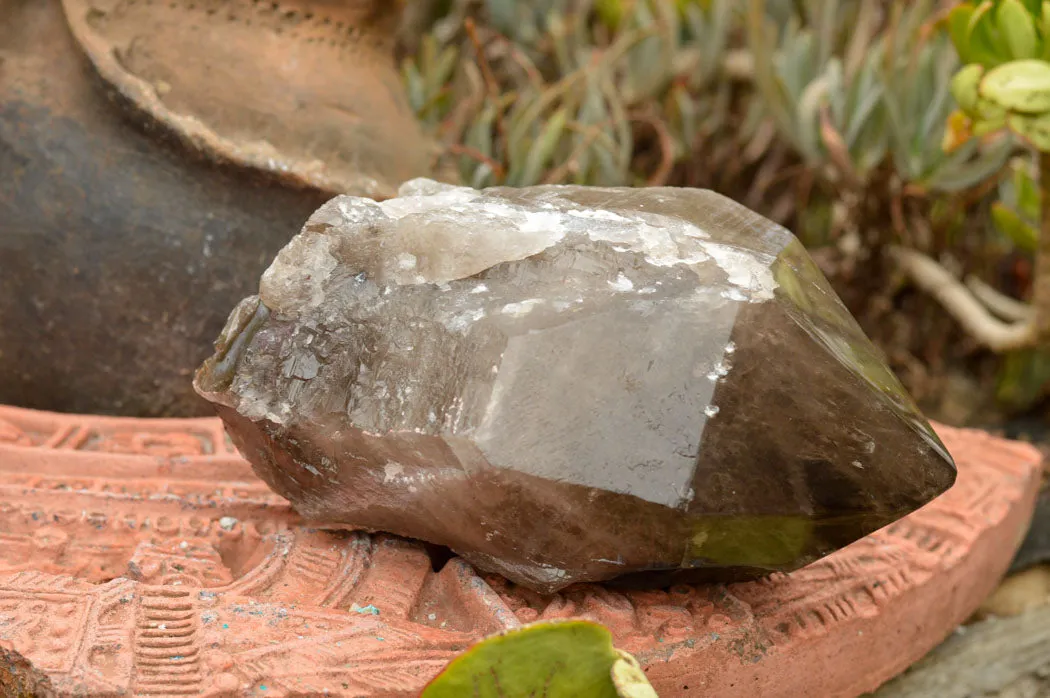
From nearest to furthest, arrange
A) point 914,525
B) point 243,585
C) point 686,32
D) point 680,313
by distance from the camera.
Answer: point 680,313 → point 243,585 → point 914,525 → point 686,32

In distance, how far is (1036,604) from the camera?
1.88m

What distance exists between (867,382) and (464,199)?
56 cm

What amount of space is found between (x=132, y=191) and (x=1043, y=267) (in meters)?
1.80

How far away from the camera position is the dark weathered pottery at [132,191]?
168 centimetres

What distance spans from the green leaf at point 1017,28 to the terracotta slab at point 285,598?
0.85 metres

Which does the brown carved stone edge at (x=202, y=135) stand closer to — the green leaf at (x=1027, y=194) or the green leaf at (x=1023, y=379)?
the green leaf at (x=1027, y=194)

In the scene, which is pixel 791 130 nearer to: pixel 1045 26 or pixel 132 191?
pixel 1045 26

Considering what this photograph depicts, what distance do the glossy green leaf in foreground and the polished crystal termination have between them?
0.59 ft

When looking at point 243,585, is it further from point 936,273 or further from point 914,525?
point 936,273

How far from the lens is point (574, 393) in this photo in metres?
1.10

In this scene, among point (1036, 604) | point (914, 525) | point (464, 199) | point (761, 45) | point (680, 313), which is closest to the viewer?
point (680, 313)

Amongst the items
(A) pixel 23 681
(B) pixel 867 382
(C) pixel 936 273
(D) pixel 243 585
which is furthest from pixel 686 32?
(A) pixel 23 681

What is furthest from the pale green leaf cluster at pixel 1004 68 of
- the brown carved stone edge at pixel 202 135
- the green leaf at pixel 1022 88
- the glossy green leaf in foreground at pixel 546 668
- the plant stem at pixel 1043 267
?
the glossy green leaf in foreground at pixel 546 668

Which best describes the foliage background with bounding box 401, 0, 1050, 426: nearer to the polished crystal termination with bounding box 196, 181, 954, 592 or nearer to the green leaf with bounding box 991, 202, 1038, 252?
the green leaf with bounding box 991, 202, 1038, 252
